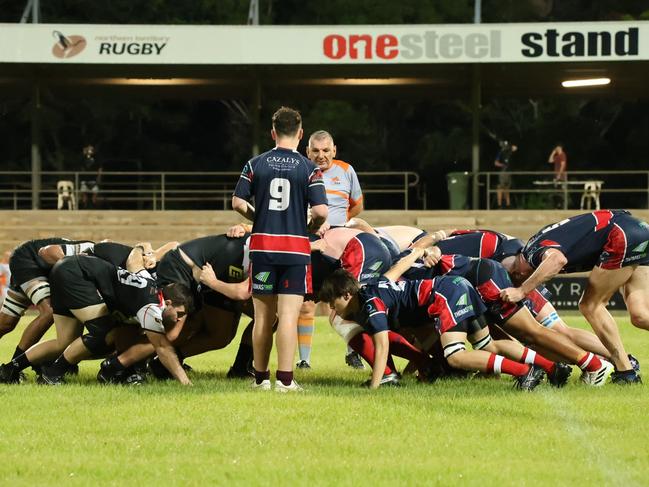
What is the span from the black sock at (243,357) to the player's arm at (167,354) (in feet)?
4.25

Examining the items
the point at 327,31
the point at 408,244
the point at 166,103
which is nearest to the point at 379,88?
the point at 327,31

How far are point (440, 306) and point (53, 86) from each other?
79.1ft

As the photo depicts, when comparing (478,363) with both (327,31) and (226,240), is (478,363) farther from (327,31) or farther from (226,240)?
(327,31)

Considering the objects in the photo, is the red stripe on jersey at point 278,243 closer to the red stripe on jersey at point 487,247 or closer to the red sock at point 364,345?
the red sock at point 364,345

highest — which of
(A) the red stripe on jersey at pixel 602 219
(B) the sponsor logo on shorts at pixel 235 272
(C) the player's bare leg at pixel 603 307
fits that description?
(A) the red stripe on jersey at pixel 602 219

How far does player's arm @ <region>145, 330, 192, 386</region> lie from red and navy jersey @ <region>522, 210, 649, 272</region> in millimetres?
2935

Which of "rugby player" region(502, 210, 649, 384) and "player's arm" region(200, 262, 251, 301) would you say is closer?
"player's arm" region(200, 262, 251, 301)

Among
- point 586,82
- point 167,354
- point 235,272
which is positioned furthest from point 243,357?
point 586,82

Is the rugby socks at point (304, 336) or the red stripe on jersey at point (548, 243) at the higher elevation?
the red stripe on jersey at point (548, 243)

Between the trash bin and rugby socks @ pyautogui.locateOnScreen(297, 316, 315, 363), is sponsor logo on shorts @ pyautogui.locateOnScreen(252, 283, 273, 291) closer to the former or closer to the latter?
rugby socks @ pyautogui.locateOnScreen(297, 316, 315, 363)

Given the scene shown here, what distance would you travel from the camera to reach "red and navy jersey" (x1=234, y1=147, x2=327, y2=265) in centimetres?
965

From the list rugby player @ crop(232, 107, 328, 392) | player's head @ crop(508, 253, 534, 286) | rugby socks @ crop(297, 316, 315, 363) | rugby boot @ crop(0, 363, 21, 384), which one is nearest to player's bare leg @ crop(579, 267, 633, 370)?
player's head @ crop(508, 253, 534, 286)

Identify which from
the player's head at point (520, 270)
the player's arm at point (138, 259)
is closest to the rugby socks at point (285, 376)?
the player's arm at point (138, 259)

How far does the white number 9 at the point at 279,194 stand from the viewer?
9.64 metres
